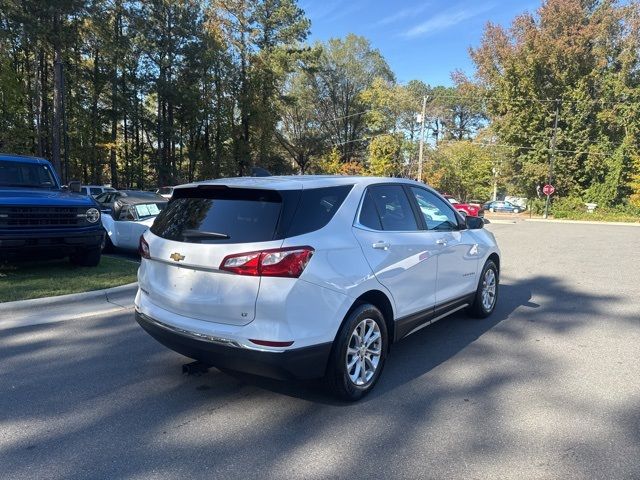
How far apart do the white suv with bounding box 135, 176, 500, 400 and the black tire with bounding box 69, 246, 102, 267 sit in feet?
17.1

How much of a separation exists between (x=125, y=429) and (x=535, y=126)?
155 feet

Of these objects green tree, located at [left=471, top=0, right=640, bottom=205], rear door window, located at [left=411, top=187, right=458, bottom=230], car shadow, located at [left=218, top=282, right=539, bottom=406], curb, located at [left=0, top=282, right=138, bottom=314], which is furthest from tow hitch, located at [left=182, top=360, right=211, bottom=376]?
green tree, located at [left=471, top=0, right=640, bottom=205]

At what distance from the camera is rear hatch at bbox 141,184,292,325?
326cm

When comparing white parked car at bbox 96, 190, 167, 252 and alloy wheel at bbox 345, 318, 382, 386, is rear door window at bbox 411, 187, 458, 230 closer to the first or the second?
alloy wheel at bbox 345, 318, 382, 386

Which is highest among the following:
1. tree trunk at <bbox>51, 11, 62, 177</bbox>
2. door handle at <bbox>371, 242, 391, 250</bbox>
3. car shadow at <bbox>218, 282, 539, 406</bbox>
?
tree trunk at <bbox>51, 11, 62, 177</bbox>

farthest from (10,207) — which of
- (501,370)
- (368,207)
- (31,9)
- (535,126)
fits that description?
(535,126)

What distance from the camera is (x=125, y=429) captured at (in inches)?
130

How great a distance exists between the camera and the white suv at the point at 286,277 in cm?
321

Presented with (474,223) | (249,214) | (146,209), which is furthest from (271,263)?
(146,209)

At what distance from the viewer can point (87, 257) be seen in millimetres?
8703

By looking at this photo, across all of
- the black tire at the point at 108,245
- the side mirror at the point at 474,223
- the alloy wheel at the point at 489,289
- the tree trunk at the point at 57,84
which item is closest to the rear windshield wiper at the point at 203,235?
the side mirror at the point at 474,223

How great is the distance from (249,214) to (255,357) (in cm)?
101

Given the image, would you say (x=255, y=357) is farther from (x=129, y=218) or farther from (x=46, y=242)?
(x=129, y=218)

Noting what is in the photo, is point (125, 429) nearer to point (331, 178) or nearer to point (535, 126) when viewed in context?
point (331, 178)
